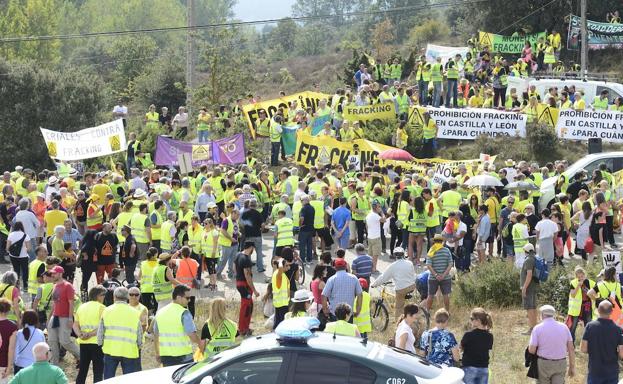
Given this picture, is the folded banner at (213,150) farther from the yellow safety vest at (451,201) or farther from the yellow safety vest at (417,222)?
the yellow safety vest at (451,201)

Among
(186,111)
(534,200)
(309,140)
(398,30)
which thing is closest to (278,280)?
(534,200)

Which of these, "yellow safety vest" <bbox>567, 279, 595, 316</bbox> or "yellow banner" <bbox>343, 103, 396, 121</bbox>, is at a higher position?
"yellow banner" <bbox>343, 103, 396, 121</bbox>

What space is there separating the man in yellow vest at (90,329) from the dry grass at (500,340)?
1.23 meters

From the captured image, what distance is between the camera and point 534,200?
85.2 feet

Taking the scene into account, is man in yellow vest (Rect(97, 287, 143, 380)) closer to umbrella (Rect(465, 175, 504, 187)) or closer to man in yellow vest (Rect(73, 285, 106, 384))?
man in yellow vest (Rect(73, 285, 106, 384))

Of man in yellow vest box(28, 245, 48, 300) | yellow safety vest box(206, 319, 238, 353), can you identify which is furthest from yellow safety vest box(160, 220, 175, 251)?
yellow safety vest box(206, 319, 238, 353)

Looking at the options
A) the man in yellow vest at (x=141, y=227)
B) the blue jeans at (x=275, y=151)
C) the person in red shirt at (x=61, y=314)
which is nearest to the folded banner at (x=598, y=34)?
the blue jeans at (x=275, y=151)

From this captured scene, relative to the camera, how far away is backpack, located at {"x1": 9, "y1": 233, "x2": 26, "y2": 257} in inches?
835

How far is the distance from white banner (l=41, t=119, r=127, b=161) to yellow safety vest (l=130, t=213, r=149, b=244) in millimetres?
9959

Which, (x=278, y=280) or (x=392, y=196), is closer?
(x=278, y=280)

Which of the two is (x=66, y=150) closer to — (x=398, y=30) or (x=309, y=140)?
(x=309, y=140)

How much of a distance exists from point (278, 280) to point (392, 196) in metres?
7.83

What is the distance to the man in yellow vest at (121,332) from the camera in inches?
566

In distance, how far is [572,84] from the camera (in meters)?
36.4
